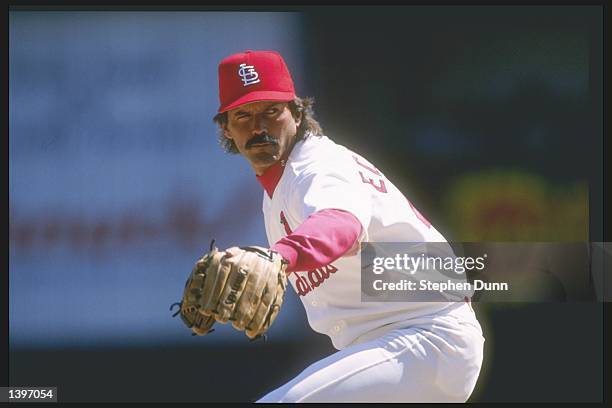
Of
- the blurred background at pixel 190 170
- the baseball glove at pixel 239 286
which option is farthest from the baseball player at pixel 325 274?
the blurred background at pixel 190 170

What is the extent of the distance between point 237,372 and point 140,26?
156cm

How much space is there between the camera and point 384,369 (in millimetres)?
2994

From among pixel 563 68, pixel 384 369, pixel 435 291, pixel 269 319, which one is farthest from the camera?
pixel 563 68

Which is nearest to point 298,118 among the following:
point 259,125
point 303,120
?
point 303,120

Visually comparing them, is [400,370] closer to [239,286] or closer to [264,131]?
[239,286]

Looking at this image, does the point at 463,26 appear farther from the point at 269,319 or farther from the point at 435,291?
the point at 269,319

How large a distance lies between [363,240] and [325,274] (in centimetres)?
24

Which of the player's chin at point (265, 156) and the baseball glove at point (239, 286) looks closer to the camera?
the baseball glove at point (239, 286)

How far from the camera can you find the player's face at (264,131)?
11.3ft

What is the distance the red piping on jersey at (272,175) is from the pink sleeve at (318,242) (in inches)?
25.7

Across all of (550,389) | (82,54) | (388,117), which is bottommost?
(550,389)

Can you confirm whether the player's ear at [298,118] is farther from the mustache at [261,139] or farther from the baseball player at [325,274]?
the mustache at [261,139]

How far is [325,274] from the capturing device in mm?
3242

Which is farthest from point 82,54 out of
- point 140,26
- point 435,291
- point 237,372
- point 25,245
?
point 435,291
